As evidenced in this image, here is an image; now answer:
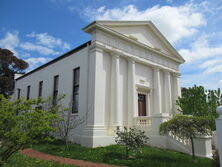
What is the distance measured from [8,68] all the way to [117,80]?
2539 centimetres

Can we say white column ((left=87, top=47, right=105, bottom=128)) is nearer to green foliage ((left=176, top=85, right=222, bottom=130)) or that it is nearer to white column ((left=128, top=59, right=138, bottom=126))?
white column ((left=128, top=59, right=138, bottom=126))

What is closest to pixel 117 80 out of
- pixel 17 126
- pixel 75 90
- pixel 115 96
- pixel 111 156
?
pixel 115 96

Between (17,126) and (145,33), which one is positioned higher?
(145,33)

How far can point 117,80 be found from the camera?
43.4ft

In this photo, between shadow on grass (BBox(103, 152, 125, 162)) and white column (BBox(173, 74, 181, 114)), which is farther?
white column (BBox(173, 74, 181, 114))

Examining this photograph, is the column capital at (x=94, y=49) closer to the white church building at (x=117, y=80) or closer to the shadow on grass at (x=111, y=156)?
the white church building at (x=117, y=80)

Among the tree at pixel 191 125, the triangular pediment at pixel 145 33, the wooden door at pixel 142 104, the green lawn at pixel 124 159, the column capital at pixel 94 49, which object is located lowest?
the green lawn at pixel 124 159

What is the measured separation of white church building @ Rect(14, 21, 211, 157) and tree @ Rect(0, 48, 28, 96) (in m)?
14.3

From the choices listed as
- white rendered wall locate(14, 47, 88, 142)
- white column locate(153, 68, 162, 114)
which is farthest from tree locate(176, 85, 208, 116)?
white rendered wall locate(14, 47, 88, 142)

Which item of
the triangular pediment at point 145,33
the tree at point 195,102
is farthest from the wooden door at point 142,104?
the triangular pediment at point 145,33

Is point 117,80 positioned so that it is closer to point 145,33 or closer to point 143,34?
point 143,34

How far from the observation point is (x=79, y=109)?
42.3 feet

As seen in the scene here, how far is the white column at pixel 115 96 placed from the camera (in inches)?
497

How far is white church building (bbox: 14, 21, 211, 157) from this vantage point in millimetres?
11977
